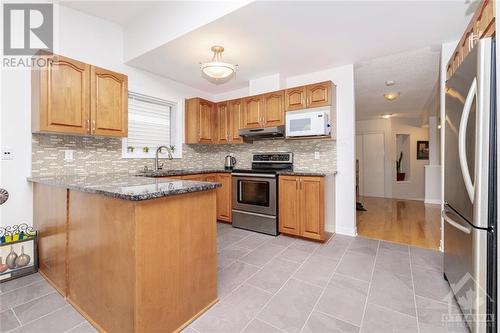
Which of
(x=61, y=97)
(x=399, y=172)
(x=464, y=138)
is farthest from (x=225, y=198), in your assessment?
(x=399, y=172)

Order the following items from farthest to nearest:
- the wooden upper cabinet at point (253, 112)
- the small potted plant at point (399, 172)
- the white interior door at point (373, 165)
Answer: the small potted plant at point (399, 172) → the white interior door at point (373, 165) → the wooden upper cabinet at point (253, 112)

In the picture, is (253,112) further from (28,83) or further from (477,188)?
(477,188)

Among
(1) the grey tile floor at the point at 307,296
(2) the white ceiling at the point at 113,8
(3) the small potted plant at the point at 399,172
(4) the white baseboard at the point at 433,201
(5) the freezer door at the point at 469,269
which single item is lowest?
(1) the grey tile floor at the point at 307,296

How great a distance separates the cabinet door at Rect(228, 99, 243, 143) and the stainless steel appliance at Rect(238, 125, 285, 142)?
13cm

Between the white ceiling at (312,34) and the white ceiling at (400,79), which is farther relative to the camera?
the white ceiling at (400,79)

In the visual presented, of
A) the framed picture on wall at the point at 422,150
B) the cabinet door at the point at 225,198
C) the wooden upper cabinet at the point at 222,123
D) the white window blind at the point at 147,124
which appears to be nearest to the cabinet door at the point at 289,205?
the cabinet door at the point at 225,198

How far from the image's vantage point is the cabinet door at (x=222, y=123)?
13.8 feet

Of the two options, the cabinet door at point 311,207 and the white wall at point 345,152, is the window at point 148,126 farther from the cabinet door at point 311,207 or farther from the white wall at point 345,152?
the white wall at point 345,152

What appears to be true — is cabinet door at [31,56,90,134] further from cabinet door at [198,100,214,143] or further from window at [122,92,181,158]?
cabinet door at [198,100,214,143]

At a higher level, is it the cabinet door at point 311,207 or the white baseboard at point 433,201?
the cabinet door at point 311,207

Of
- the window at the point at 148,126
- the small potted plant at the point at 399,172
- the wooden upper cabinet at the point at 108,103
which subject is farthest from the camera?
the small potted plant at the point at 399,172

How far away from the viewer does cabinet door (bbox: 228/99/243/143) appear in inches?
159

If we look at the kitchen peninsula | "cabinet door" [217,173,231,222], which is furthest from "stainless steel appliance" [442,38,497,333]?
"cabinet door" [217,173,231,222]

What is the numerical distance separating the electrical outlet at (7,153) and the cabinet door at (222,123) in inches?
108
